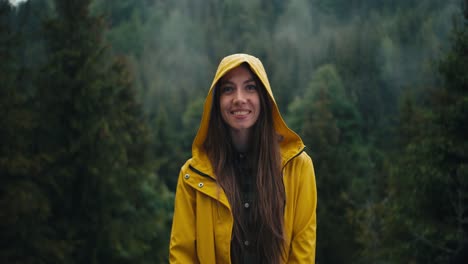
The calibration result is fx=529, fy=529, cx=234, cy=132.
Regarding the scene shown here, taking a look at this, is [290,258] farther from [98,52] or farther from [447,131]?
[98,52]

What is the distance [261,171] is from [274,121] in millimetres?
305

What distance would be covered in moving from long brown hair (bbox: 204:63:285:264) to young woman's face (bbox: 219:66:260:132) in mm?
36

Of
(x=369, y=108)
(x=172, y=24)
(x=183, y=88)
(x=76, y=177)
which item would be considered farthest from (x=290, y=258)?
(x=172, y=24)

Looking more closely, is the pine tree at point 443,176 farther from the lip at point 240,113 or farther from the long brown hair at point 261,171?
the lip at point 240,113

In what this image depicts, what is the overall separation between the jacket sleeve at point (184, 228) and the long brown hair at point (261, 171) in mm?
189

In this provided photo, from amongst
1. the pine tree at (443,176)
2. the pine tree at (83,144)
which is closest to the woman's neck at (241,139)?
the pine tree at (443,176)

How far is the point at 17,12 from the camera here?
47.5ft

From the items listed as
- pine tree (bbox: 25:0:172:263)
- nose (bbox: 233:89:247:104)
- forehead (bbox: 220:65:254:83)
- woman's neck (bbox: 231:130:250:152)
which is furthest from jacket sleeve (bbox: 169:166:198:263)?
pine tree (bbox: 25:0:172:263)

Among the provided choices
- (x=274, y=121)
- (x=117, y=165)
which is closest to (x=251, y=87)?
(x=274, y=121)

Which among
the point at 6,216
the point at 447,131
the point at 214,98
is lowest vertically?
the point at 6,216

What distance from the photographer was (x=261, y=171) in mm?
2805

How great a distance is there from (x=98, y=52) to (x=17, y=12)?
5.04 m

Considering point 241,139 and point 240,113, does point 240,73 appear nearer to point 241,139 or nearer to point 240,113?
point 240,113

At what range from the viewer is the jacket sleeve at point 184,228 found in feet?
9.04
